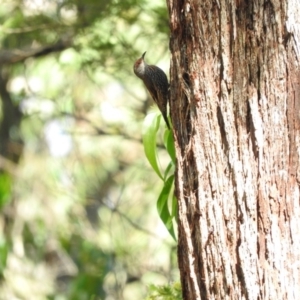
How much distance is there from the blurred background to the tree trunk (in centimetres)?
240

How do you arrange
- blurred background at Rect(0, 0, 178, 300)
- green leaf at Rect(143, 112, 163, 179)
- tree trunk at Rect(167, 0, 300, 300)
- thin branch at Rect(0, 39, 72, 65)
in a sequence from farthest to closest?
thin branch at Rect(0, 39, 72, 65) → blurred background at Rect(0, 0, 178, 300) → green leaf at Rect(143, 112, 163, 179) → tree trunk at Rect(167, 0, 300, 300)

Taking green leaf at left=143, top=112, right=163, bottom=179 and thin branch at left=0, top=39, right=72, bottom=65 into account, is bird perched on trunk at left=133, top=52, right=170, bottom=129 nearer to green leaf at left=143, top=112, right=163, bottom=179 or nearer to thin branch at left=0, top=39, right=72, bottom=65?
green leaf at left=143, top=112, right=163, bottom=179

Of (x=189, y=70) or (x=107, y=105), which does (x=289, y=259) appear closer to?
(x=189, y=70)

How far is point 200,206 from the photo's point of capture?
2.22 m

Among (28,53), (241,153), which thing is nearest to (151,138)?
(241,153)

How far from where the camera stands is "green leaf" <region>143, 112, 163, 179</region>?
274 centimetres

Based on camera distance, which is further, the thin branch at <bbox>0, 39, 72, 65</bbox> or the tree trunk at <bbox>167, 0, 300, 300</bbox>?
the thin branch at <bbox>0, 39, 72, 65</bbox>

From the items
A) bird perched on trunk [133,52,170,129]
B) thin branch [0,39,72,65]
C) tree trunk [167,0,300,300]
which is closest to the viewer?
tree trunk [167,0,300,300]

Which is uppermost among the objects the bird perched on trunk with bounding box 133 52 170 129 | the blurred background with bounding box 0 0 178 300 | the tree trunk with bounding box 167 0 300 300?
the blurred background with bounding box 0 0 178 300

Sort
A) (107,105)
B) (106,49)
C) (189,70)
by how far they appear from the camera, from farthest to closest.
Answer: (107,105), (106,49), (189,70)

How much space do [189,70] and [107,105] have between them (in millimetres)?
4690

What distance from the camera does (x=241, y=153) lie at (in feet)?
7.14

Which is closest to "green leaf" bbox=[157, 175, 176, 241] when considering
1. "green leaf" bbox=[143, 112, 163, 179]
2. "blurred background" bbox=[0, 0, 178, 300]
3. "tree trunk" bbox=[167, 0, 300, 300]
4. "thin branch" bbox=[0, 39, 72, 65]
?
"green leaf" bbox=[143, 112, 163, 179]

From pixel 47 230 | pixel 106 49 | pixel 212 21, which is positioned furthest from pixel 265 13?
pixel 47 230
